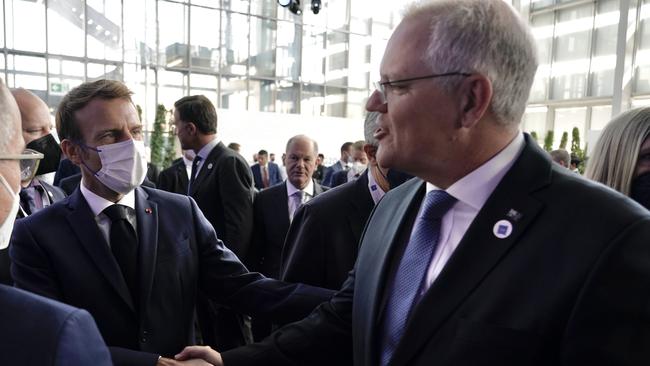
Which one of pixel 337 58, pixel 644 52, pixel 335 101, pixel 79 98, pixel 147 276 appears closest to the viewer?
pixel 147 276

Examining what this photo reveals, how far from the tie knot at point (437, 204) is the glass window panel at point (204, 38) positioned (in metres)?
16.5

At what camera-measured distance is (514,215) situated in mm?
1174

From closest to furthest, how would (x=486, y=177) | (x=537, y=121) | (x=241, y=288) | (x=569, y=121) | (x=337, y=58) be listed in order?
1. (x=486, y=177)
2. (x=241, y=288)
3. (x=569, y=121)
4. (x=337, y=58)
5. (x=537, y=121)

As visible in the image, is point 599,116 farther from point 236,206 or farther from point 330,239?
point 330,239

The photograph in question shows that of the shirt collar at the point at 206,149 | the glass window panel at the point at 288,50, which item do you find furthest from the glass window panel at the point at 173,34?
the shirt collar at the point at 206,149

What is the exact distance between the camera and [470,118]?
1273 millimetres

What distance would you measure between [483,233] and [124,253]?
4.47 feet

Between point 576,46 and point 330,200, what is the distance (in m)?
19.7

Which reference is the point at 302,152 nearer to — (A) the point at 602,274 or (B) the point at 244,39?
(A) the point at 602,274

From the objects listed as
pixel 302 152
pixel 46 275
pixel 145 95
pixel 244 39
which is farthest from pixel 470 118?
pixel 244 39

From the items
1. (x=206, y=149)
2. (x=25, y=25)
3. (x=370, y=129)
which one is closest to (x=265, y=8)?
(x=25, y=25)

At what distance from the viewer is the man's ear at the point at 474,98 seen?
4.06 ft

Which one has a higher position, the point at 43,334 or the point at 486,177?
the point at 486,177

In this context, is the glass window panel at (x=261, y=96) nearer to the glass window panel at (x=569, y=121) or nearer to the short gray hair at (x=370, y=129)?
the glass window panel at (x=569, y=121)
